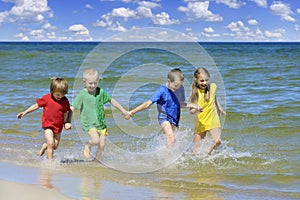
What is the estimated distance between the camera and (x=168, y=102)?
6.55 m

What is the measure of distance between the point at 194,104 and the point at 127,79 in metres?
9.18

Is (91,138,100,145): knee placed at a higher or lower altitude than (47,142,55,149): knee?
higher

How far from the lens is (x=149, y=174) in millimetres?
6098

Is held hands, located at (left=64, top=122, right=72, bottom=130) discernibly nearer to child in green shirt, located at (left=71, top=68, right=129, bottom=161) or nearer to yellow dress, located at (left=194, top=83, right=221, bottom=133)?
child in green shirt, located at (left=71, top=68, right=129, bottom=161)

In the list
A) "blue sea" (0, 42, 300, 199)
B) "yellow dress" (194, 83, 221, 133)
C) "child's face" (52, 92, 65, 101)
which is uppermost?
"child's face" (52, 92, 65, 101)

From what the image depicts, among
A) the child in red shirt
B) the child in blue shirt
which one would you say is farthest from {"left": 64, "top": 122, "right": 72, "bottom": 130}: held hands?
the child in blue shirt

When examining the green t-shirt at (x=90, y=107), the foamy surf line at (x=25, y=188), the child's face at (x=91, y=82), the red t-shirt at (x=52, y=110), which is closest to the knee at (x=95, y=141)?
the green t-shirt at (x=90, y=107)

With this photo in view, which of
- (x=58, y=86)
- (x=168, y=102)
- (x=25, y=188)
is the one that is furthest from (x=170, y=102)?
(x=25, y=188)

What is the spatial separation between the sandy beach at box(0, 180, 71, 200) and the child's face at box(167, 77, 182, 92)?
2.35 m

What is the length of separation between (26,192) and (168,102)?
8.60ft

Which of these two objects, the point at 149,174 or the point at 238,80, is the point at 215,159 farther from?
the point at 238,80

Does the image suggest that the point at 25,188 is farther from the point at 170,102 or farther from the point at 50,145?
the point at 170,102

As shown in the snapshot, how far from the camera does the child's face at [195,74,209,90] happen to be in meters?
6.69

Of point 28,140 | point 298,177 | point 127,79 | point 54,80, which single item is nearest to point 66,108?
point 54,80
